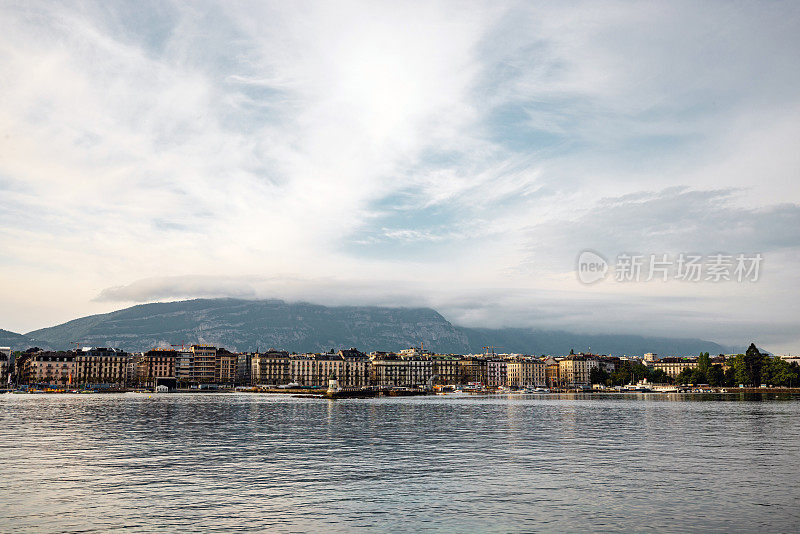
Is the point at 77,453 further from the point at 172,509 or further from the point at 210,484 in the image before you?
the point at 172,509

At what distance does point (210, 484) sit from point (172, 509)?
228 inches

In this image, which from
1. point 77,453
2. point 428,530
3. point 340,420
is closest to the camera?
point 428,530

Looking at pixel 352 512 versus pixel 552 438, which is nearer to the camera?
pixel 352 512

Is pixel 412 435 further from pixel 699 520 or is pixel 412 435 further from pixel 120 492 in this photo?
pixel 699 520

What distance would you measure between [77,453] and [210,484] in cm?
1730

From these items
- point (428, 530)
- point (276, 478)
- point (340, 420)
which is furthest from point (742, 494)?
point (340, 420)

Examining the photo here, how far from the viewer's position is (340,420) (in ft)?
266

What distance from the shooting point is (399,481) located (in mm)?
34031

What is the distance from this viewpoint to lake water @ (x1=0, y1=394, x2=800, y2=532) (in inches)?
998

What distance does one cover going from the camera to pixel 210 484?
32.8m

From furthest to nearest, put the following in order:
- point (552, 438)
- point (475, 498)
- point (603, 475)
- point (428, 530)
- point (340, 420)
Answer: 1. point (340, 420)
2. point (552, 438)
3. point (603, 475)
4. point (475, 498)
5. point (428, 530)

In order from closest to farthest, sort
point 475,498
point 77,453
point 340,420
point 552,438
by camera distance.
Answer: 1. point 475,498
2. point 77,453
3. point 552,438
4. point 340,420

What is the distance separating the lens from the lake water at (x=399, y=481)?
25.3 m

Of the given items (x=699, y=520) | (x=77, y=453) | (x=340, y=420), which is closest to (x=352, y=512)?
(x=699, y=520)
